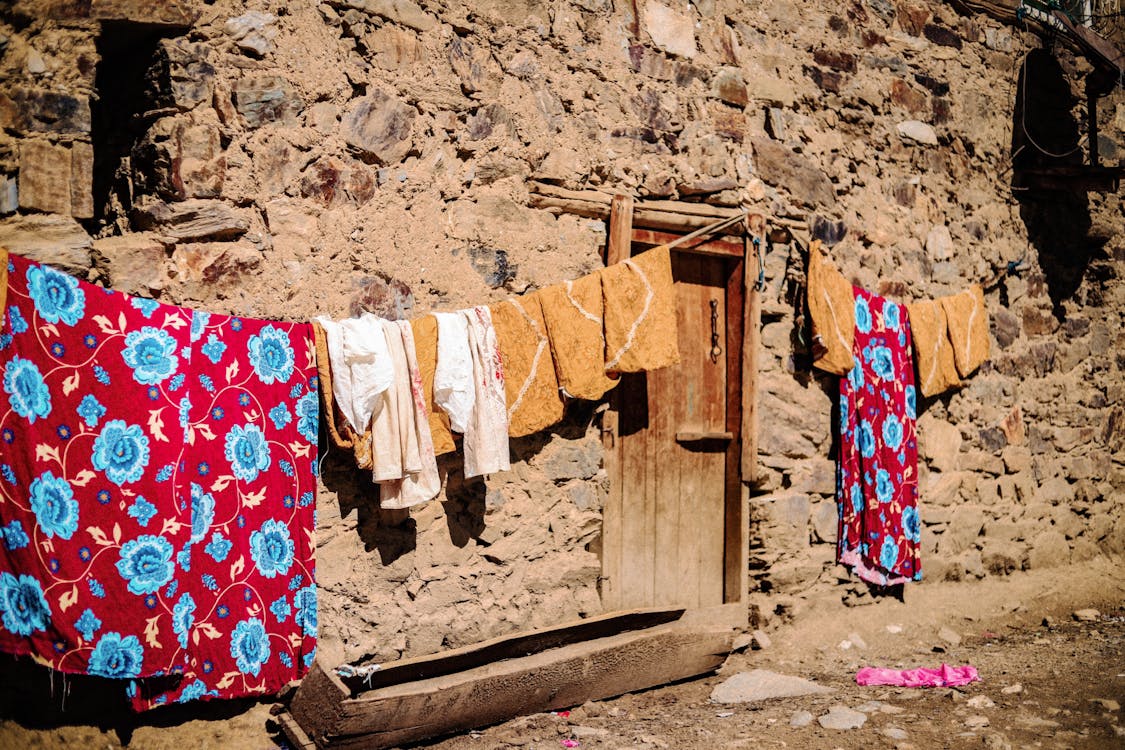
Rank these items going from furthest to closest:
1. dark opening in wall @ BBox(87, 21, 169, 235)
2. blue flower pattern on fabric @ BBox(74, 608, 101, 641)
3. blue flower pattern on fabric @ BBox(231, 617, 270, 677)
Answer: dark opening in wall @ BBox(87, 21, 169, 235) → blue flower pattern on fabric @ BBox(231, 617, 270, 677) → blue flower pattern on fabric @ BBox(74, 608, 101, 641)

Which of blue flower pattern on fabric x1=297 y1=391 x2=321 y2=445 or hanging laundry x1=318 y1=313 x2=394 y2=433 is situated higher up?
hanging laundry x1=318 y1=313 x2=394 y2=433

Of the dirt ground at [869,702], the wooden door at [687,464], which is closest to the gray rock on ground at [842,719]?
the dirt ground at [869,702]

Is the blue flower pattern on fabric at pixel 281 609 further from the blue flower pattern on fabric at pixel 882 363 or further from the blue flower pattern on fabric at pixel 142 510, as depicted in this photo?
the blue flower pattern on fabric at pixel 882 363

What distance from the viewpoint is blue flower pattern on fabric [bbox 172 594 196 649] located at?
3145 millimetres

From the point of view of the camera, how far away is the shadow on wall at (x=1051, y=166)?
636 cm

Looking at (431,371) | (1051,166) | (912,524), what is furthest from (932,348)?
(431,371)

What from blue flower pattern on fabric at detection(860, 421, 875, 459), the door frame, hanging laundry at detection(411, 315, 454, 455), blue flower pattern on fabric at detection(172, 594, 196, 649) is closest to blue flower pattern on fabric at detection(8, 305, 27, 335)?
blue flower pattern on fabric at detection(172, 594, 196, 649)

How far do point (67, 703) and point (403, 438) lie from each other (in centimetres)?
136

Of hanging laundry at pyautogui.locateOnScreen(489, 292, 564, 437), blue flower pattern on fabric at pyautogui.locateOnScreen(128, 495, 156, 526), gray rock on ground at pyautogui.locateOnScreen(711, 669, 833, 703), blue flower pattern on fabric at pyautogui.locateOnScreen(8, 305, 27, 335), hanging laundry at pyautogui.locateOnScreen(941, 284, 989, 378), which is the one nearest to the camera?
blue flower pattern on fabric at pyautogui.locateOnScreen(8, 305, 27, 335)

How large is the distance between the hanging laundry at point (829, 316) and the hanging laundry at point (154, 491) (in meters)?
2.75

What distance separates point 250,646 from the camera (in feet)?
10.9

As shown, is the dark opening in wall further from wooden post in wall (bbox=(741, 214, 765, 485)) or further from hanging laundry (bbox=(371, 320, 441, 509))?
wooden post in wall (bbox=(741, 214, 765, 485))

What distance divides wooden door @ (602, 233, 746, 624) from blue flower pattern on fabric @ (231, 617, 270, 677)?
168 cm

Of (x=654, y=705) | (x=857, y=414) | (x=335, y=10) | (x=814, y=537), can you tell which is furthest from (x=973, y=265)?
(x=335, y=10)
